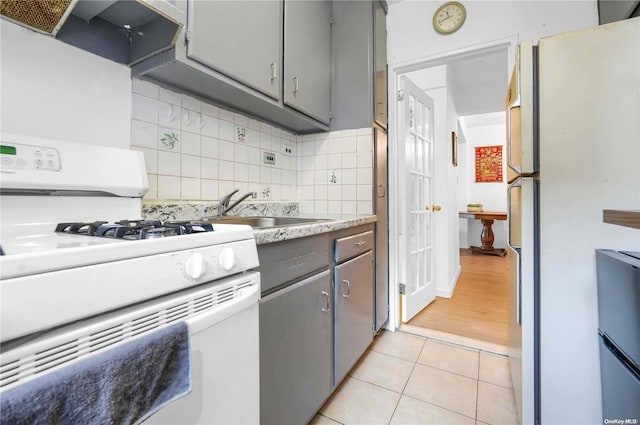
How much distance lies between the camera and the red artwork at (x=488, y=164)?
579cm

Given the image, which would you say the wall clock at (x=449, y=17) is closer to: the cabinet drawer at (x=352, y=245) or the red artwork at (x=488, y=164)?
the cabinet drawer at (x=352, y=245)

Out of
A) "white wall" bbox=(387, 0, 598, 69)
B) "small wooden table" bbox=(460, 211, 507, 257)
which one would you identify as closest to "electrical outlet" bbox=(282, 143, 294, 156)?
"white wall" bbox=(387, 0, 598, 69)

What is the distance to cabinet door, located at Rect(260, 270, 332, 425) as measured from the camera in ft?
3.09

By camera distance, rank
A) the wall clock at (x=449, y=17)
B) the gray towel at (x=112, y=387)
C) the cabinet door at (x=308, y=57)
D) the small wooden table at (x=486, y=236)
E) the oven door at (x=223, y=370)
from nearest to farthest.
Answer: the gray towel at (x=112, y=387), the oven door at (x=223, y=370), the cabinet door at (x=308, y=57), the wall clock at (x=449, y=17), the small wooden table at (x=486, y=236)

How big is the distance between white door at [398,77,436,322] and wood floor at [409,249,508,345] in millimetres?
134

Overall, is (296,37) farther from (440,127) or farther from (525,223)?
(440,127)

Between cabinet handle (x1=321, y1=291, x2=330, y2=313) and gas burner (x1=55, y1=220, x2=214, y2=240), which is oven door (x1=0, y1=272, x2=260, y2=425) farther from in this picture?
cabinet handle (x1=321, y1=291, x2=330, y2=313)

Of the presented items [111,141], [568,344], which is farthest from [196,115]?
[568,344]

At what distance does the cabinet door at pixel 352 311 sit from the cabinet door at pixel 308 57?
96 cm

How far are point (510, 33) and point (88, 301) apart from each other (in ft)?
7.90

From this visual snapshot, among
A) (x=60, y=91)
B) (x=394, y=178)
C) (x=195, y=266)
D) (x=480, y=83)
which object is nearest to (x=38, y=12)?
(x=60, y=91)

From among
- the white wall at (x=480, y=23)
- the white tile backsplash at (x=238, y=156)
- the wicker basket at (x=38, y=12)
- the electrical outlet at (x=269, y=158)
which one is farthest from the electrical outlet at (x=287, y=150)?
the wicker basket at (x=38, y=12)

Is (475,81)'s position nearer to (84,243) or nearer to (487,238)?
(487,238)

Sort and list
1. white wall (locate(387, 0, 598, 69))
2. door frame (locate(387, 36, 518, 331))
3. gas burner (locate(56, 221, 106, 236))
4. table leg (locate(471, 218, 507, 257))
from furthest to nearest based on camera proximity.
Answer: table leg (locate(471, 218, 507, 257)) < door frame (locate(387, 36, 518, 331)) < white wall (locate(387, 0, 598, 69)) < gas burner (locate(56, 221, 106, 236))
